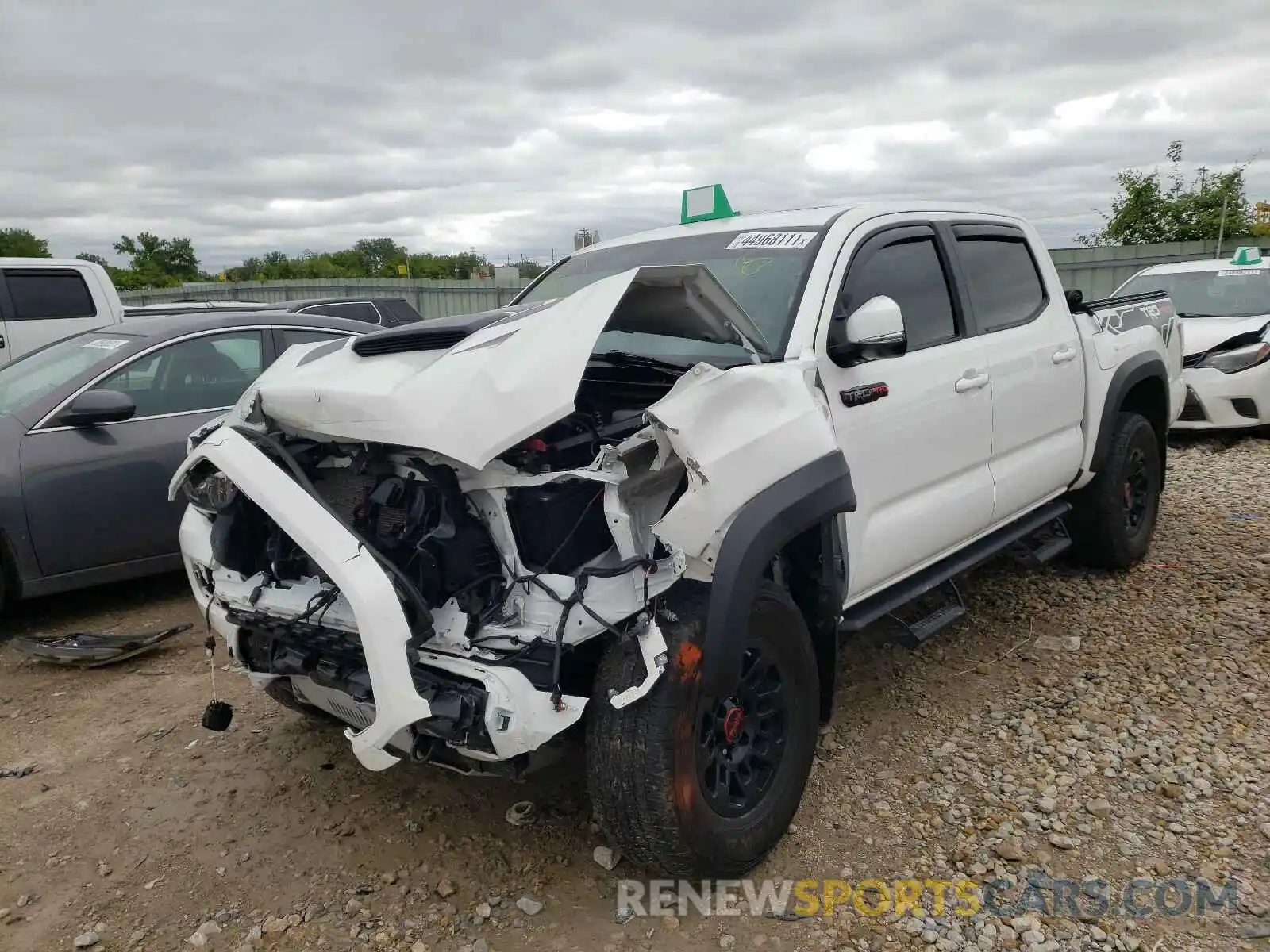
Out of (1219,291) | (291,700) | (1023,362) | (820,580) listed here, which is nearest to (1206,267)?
(1219,291)

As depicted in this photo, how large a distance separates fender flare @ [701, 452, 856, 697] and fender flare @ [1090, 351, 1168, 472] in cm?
270

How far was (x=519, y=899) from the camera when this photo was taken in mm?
2639

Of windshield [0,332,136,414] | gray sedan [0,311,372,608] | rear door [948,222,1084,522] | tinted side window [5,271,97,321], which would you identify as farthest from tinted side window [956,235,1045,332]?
tinted side window [5,271,97,321]

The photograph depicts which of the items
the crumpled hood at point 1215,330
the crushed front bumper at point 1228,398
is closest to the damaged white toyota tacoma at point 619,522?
the crushed front bumper at point 1228,398

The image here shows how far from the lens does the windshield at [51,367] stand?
4824mm

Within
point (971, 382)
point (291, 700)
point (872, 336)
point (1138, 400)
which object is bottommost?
point (291, 700)

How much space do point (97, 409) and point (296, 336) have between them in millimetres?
1362

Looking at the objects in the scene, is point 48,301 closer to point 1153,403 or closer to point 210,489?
point 210,489

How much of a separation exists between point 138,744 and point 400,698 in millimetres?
2007

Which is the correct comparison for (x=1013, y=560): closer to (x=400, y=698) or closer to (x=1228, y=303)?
(x=400, y=698)

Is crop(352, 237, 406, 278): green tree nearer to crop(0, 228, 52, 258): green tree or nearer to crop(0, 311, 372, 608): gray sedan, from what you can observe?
crop(0, 228, 52, 258): green tree

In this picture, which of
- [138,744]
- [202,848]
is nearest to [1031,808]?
[202,848]

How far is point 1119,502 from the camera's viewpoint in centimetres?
488

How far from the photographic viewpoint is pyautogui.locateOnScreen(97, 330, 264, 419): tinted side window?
496 cm
